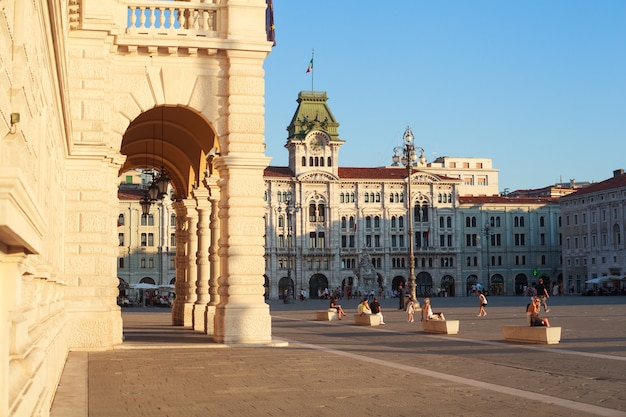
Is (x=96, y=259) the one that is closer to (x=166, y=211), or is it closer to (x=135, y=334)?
(x=135, y=334)

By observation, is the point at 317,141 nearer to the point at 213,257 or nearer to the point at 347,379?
the point at 213,257

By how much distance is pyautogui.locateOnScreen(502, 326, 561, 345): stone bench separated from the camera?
76.1 feet

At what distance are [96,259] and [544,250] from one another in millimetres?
107566

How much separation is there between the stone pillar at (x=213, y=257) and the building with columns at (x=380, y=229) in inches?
3137

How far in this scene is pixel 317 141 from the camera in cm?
11112

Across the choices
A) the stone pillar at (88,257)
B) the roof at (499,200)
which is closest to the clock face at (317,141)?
the roof at (499,200)

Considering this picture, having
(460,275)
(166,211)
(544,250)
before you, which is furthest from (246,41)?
(544,250)

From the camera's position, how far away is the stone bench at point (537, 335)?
2320 centimetres

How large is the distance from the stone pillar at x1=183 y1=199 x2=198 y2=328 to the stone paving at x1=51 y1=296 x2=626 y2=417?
7284 millimetres

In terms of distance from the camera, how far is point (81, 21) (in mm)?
20688

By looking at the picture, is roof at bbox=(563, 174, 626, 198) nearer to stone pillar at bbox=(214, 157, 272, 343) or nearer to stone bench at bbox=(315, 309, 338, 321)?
stone bench at bbox=(315, 309, 338, 321)

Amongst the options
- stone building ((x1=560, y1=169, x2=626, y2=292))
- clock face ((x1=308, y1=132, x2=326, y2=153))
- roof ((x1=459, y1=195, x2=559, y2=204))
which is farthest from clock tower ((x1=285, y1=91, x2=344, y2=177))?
stone building ((x1=560, y1=169, x2=626, y2=292))

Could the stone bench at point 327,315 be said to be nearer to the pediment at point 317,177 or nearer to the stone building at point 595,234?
the stone building at point 595,234

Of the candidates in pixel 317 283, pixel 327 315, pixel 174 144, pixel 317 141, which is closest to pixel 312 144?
pixel 317 141
